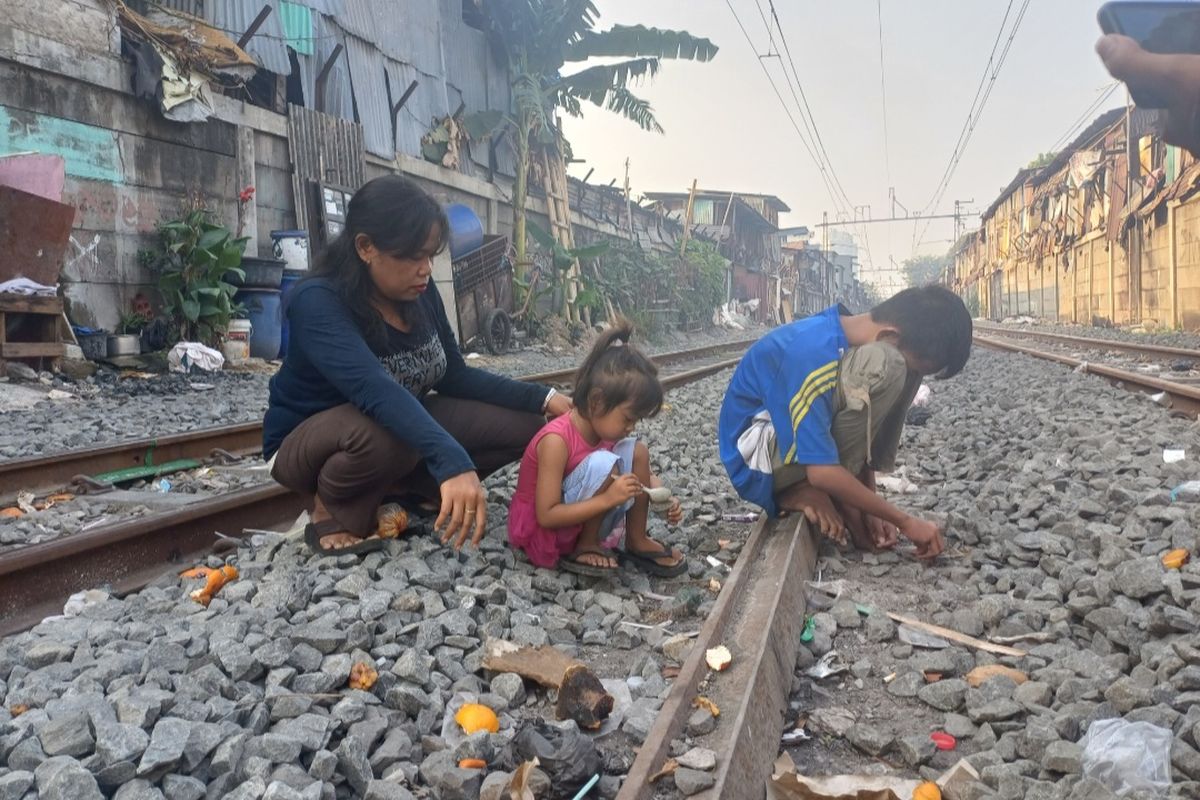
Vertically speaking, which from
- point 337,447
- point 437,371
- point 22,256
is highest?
point 22,256

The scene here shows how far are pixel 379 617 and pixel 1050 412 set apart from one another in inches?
233

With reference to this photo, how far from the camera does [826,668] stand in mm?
2283

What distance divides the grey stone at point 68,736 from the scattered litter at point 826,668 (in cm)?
158

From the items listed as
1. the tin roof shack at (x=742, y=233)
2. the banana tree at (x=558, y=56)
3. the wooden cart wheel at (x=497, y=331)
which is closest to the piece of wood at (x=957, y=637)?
the wooden cart wheel at (x=497, y=331)

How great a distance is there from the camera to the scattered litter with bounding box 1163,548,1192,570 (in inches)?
104

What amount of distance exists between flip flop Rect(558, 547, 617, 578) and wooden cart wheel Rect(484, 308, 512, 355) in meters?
10.5

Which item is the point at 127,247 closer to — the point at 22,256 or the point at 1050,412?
the point at 22,256

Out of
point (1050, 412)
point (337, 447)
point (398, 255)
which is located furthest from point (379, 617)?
point (1050, 412)

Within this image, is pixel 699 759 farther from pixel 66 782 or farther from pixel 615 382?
pixel 615 382

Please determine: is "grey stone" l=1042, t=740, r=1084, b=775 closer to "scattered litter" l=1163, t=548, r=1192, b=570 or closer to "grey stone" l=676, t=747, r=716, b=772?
"grey stone" l=676, t=747, r=716, b=772

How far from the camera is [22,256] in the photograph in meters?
7.40

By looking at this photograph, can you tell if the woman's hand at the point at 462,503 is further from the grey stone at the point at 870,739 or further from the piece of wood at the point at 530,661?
the grey stone at the point at 870,739

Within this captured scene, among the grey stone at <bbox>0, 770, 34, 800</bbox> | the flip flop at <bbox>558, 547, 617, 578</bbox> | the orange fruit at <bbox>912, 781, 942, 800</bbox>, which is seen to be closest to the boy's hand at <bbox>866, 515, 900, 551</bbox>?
the flip flop at <bbox>558, 547, 617, 578</bbox>

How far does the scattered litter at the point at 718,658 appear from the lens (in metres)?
2.00
